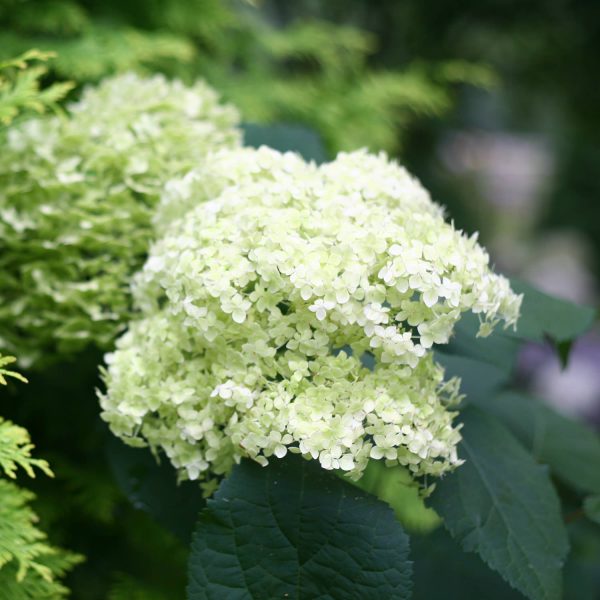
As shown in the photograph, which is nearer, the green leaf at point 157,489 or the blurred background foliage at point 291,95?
the green leaf at point 157,489

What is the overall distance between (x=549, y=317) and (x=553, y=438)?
1.16 ft

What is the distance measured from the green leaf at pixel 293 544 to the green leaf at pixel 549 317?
0.35 meters

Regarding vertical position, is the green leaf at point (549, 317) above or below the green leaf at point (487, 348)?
above

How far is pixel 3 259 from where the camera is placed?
1158 millimetres

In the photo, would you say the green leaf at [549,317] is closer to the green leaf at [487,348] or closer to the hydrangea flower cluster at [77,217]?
the green leaf at [487,348]

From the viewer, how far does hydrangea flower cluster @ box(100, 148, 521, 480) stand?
0.85 metres

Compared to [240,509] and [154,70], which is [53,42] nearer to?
[154,70]

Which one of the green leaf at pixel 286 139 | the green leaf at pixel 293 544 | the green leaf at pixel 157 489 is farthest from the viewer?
the green leaf at pixel 286 139

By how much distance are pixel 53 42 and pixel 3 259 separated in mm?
679

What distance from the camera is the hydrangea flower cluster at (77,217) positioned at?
114 cm

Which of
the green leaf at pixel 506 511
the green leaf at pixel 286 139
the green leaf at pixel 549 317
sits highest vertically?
the green leaf at pixel 286 139

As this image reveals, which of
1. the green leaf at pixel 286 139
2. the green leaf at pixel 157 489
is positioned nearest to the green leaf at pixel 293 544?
the green leaf at pixel 157 489

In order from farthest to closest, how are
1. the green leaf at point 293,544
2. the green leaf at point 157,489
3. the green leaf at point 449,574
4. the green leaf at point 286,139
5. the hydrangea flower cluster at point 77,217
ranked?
the green leaf at point 286,139 → the green leaf at point 449,574 → the hydrangea flower cluster at point 77,217 → the green leaf at point 157,489 → the green leaf at point 293,544

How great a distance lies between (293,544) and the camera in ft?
2.83
